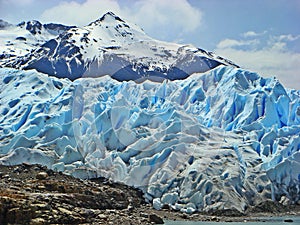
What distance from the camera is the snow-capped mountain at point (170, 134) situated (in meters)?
27.8

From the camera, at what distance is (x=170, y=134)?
99.2ft

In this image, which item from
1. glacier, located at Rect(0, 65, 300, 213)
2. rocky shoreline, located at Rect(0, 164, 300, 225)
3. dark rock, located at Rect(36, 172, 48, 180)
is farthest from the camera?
glacier, located at Rect(0, 65, 300, 213)

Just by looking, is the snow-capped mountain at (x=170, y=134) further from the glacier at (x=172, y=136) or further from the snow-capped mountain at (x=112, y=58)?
the snow-capped mountain at (x=112, y=58)

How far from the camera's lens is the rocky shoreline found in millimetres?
16672

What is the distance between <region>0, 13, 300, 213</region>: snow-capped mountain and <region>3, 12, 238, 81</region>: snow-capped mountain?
15.6 metres

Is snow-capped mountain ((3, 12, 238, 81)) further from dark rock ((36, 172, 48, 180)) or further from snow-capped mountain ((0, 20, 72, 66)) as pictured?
dark rock ((36, 172, 48, 180))

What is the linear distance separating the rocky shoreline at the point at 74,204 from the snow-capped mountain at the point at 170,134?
0.82 meters

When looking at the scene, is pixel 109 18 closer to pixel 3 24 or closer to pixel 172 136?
pixel 3 24

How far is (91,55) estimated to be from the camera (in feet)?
227

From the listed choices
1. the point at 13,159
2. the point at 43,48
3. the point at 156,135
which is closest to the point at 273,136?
the point at 156,135

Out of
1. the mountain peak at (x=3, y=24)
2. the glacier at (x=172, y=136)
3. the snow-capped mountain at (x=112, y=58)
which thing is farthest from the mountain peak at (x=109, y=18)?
the glacier at (x=172, y=136)

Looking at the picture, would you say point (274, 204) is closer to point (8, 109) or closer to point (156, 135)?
point (156, 135)

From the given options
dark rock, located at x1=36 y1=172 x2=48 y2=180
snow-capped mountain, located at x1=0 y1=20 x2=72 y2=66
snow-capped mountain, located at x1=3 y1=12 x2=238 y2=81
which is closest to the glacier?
dark rock, located at x1=36 y1=172 x2=48 y2=180

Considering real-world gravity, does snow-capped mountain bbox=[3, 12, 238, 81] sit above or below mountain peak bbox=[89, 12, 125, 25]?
below
